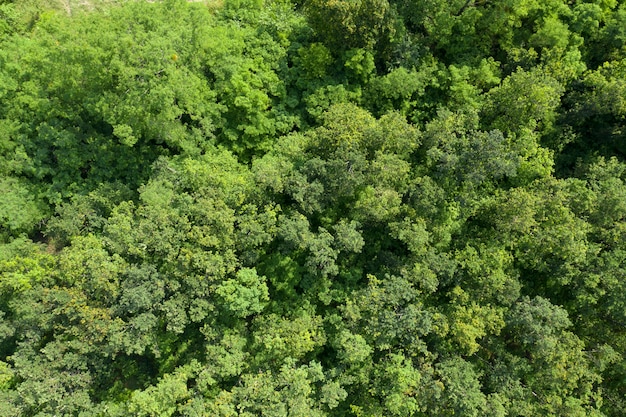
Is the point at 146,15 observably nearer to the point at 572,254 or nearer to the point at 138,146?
the point at 138,146

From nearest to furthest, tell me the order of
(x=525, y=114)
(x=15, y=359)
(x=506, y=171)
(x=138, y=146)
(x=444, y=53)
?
1. (x=15, y=359)
2. (x=506, y=171)
3. (x=525, y=114)
4. (x=138, y=146)
5. (x=444, y=53)

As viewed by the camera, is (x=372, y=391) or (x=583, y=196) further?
(x=583, y=196)

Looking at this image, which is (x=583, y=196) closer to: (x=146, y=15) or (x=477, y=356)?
(x=477, y=356)

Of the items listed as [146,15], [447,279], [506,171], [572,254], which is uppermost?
[506,171]

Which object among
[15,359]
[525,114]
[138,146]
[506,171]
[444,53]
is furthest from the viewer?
[444,53]

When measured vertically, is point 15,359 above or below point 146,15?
below

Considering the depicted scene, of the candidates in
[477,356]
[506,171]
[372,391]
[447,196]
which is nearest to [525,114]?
[506,171]
